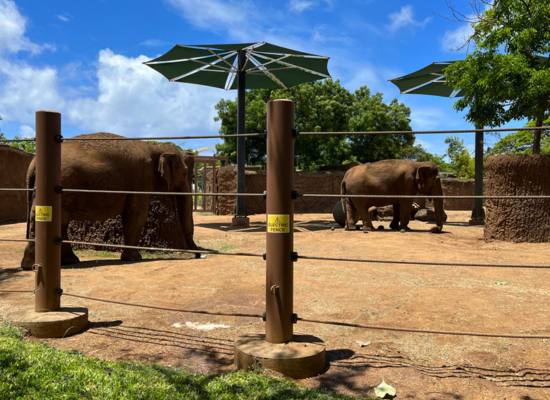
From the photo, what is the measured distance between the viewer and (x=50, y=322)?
311 centimetres

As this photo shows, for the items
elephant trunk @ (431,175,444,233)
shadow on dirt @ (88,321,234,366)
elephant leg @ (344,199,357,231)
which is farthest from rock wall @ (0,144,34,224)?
elephant trunk @ (431,175,444,233)

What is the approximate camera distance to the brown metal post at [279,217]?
2637mm

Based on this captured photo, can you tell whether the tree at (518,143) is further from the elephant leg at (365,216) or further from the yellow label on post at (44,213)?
the yellow label on post at (44,213)

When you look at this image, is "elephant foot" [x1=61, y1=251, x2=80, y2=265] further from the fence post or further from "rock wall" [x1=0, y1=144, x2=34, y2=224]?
"rock wall" [x1=0, y1=144, x2=34, y2=224]

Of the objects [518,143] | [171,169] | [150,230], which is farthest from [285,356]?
[518,143]

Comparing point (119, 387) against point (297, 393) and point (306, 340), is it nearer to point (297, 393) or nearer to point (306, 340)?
point (297, 393)

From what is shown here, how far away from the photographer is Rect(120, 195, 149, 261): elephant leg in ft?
21.0

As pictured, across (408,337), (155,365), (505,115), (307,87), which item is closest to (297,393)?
(155,365)

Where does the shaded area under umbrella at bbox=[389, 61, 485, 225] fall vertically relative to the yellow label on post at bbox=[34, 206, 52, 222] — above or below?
above

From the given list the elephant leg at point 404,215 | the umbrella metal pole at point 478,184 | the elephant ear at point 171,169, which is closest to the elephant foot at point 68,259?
the elephant ear at point 171,169

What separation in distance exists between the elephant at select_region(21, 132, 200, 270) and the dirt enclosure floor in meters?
0.54

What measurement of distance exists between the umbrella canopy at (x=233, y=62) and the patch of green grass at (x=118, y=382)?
400 inches

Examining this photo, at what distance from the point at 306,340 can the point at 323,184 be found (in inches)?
697

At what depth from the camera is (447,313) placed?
12.5 feet
